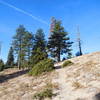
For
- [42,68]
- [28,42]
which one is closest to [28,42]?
[28,42]

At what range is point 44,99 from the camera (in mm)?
14039

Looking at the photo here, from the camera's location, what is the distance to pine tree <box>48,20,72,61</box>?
49.0 m

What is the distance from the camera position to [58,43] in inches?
1935

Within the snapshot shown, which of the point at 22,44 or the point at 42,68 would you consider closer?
the point at 42,68

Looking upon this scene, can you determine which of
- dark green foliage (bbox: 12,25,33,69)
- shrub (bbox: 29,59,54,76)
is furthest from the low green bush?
dark green foliage (bbox: 12,25,33,69)

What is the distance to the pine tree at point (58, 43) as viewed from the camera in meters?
49.0

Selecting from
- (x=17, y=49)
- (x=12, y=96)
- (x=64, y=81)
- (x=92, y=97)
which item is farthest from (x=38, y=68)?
(x=17, y=49)

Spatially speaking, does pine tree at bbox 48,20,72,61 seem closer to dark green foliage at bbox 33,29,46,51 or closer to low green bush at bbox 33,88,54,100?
dark green foliage at bbox 33,29,46,51

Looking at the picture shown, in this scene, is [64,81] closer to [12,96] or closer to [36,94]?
[36,94]

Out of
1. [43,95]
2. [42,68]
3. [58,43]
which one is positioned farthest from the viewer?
[58,43]

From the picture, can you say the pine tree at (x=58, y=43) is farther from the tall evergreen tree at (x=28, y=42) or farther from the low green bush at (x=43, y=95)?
the low green bush at (x=43, y=95)

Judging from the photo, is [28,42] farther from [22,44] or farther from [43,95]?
[43,95]

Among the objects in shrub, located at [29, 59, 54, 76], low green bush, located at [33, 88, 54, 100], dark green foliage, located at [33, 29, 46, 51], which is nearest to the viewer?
low green bush, located at [33, 88, 54, 100]

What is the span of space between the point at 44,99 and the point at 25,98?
6.21 feet
